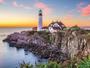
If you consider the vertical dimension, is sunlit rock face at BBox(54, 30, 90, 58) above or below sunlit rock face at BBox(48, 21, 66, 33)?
below

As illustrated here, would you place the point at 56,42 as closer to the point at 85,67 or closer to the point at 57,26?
the point at 57,26

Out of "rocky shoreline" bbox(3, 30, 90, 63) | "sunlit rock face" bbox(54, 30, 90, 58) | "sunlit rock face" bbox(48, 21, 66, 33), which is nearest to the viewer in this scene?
"sunlit rock face" bbox(54, 30, 90, 58)

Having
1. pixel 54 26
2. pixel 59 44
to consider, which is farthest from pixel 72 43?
pixel 54 26

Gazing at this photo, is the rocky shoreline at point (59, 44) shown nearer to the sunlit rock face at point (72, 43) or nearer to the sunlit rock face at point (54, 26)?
the sunlit rock face at point (72, 43)

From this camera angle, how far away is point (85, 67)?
36.3ft

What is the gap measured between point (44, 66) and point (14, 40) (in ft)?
98.7

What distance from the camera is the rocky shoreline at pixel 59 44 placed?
21.0 meters

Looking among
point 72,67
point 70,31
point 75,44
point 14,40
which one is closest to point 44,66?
point 72,67

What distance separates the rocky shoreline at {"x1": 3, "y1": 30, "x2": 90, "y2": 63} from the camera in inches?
825

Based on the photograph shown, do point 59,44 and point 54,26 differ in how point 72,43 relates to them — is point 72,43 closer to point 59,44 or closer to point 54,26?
point 59,44

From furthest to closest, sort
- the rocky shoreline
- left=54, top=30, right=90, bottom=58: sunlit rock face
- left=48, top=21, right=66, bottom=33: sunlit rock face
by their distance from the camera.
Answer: left=48, top=21, right=66, bottom=33: sunlit rock face, the rocky shoreline, left=54, top=30, right=90, bottom=58: sunlit rock face

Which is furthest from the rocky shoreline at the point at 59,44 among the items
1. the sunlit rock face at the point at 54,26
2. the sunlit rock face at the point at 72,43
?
the sunlit rock face at the point at 54,26

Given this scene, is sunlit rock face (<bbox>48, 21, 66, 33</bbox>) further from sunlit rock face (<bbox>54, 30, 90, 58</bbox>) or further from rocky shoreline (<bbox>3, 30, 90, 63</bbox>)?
sunlit rock face (<bbox>54, 30, 90, 58</bbox>)

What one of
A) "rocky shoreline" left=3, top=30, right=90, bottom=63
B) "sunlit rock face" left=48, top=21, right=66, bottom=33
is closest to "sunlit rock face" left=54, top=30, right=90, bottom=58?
"rocky shoreline" left=3, top=30, right=90, bottom=63
